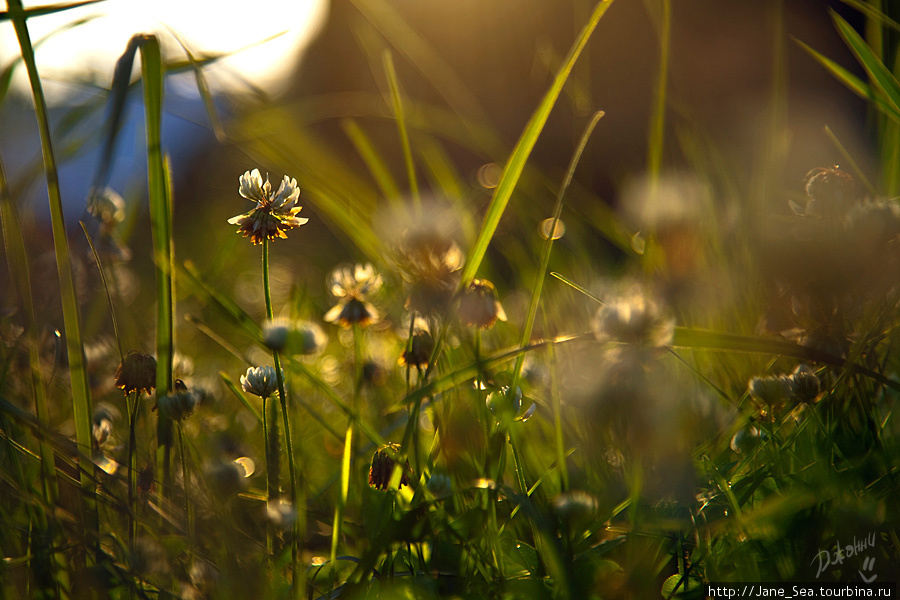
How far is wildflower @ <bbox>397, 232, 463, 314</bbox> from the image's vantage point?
72cm

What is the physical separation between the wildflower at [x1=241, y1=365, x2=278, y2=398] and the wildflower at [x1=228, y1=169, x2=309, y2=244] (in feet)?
0.55

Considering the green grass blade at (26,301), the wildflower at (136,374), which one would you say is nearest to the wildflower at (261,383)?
the wildflower at (136,374)

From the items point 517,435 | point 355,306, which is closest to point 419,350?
point 355,306

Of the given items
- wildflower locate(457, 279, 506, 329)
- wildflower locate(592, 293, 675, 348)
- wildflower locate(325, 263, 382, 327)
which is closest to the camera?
wildflower locate(592, 293, 675, 348)

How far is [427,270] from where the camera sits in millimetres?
727

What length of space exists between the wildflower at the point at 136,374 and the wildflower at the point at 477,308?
39 cm

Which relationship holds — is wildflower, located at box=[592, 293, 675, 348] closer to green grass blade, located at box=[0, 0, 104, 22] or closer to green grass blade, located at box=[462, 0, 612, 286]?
green grass blade, located at box=[462, 0, 612, 286]

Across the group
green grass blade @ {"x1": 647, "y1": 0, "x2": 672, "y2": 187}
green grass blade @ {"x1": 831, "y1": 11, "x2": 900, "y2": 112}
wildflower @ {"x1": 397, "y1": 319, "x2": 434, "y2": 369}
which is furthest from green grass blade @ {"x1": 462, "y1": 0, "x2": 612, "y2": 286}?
green grass blade @ {"x1": 831, "y1": 11, "x2": 900, "y2": 112}

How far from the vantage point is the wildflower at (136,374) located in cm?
80

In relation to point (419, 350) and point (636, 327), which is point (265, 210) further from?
point (636, 327)

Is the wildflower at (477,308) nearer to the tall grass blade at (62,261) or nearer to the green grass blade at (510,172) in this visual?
the green grass blade at (510,172)

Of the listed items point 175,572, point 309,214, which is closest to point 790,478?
point 175,572

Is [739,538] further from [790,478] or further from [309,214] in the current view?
[309,214]

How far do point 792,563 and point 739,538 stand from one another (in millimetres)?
65
